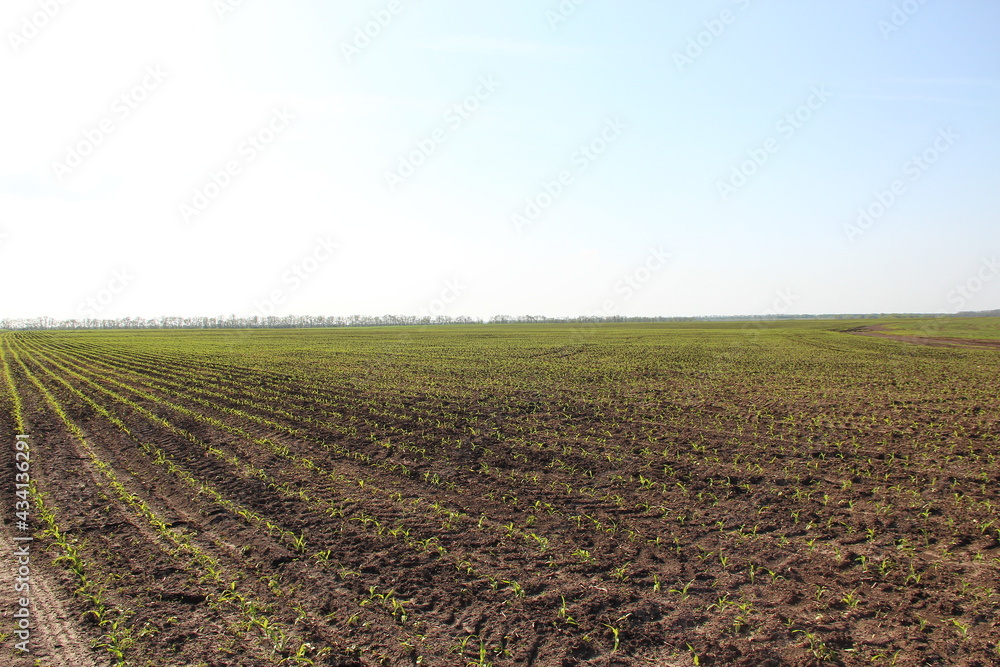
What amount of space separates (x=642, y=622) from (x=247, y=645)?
3968mm

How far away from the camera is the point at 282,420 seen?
15172mm

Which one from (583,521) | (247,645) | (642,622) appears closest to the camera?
(247,645)

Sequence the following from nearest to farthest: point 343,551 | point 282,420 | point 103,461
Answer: point 343,551 < point 103,461 < point 282,420

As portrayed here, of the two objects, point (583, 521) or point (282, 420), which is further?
point (282, 420)

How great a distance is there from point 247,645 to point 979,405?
21.0m

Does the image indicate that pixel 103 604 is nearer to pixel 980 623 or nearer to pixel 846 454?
pixel 980 623

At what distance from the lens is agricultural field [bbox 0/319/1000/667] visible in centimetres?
511

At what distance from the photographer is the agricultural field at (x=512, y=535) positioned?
5113mm

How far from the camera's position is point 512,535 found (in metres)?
7.49

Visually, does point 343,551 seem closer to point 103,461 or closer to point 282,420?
point 103,461

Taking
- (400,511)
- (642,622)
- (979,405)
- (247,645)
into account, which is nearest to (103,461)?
(400,511)

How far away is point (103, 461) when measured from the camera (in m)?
11.0

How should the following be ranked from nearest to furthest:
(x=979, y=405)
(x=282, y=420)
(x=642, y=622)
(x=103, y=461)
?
(x=642, y=622)
(x=103, y=461)
(x=282, y=420)
(x=979, y=405)

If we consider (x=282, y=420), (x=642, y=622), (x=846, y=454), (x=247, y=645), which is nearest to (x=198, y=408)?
→ (x=282, y=420)
